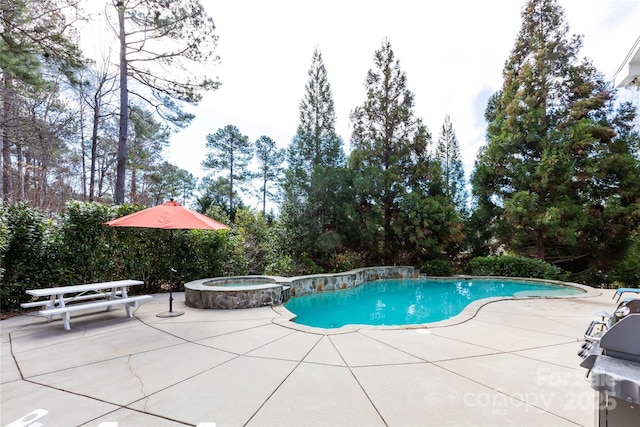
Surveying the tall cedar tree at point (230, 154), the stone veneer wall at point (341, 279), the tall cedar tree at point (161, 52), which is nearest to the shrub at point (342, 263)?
the stone veneer wall at point (341, 279)

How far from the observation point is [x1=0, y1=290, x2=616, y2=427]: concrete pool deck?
7.07 feet

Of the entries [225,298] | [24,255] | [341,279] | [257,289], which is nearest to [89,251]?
[24,255]

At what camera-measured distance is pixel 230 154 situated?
26.7m

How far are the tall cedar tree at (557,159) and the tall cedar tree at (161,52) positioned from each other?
546 inches

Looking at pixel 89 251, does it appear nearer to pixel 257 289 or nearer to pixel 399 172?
pixel 257 289

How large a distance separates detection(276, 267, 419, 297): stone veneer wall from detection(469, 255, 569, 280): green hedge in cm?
282

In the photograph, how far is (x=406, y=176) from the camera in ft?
47.5

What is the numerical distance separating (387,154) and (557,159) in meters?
7.29

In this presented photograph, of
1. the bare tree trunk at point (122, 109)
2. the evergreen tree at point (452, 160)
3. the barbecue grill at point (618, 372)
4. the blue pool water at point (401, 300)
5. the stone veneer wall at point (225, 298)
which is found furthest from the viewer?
the evergreen tree at point (452, 160)

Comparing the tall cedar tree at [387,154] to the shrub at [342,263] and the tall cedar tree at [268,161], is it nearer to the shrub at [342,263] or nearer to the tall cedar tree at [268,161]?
the shrub at [342,263]

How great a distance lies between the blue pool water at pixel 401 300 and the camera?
6.71 metres

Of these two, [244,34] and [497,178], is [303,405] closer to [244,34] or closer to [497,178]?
[244,34]

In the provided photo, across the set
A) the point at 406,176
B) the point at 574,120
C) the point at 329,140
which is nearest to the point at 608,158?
the point at 574,120

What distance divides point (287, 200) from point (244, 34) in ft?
20.1
